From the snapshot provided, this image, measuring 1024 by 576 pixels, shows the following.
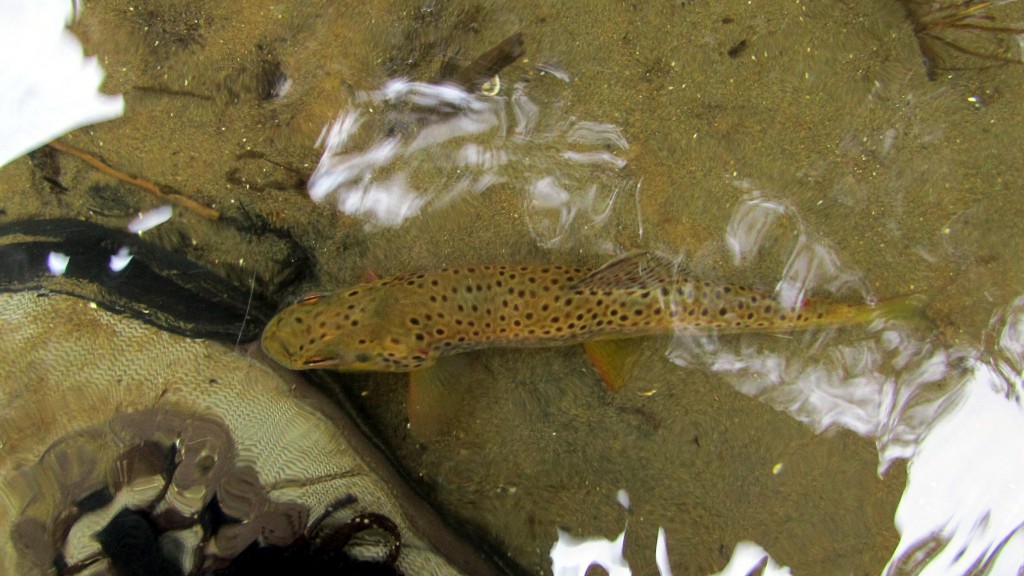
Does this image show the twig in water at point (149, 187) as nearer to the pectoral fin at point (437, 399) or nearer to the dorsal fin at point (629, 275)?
the pectoral fin at point (437, 399)

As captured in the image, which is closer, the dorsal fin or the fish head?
the fish head

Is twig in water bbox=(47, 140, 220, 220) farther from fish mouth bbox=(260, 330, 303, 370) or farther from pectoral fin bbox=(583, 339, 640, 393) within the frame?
pectoral fin bbox=(583, 339, 640, 393)

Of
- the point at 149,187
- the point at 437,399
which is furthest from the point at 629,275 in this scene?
the point at 149,187

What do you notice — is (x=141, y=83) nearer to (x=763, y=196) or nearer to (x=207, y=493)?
(x=207, y=493)

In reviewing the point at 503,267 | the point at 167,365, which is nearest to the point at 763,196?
the point at 503,267

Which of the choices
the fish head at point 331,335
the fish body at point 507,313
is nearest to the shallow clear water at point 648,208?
the fish body at point 507,313

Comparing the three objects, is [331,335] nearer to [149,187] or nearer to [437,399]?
[437,399]

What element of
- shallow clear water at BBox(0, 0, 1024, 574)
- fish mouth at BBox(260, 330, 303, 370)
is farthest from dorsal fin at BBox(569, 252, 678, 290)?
fish mouth at BBox(260, 330, 303, 370)
